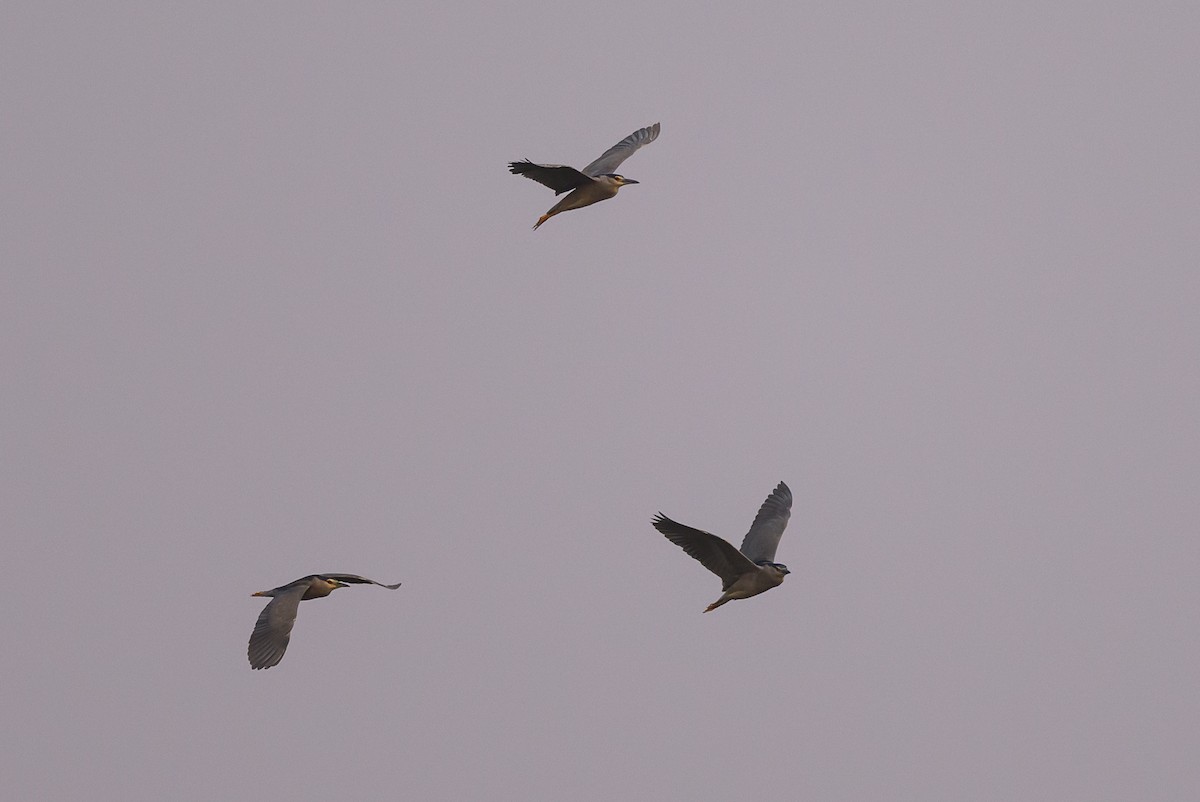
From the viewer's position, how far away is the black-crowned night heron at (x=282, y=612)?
2258 centimetres

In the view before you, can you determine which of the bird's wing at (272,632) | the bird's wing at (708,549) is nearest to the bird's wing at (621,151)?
the bird's wing at (708,549)

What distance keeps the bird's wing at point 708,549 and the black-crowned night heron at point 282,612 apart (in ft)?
14.5

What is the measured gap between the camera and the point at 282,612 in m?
23.3

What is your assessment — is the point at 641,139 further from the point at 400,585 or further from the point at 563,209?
the point at 400,585

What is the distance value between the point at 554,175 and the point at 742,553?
7.57m

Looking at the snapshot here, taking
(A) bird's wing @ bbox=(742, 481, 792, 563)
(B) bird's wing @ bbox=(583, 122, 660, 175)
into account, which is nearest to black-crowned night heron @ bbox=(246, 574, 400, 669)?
(A) bird's wing @ bbox=(742, 481, 792, 563)

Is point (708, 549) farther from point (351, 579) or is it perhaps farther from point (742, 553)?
point (351, 579)

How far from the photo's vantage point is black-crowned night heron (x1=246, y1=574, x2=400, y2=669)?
22.6 metres

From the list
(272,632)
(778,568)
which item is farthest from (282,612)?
(778,568)

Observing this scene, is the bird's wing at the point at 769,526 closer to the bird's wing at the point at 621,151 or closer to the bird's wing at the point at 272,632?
the bird's wing at the point at 621,151

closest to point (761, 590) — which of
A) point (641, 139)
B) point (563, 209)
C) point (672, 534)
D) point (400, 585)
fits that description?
point (672, 534)

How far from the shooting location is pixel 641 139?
32500 mm

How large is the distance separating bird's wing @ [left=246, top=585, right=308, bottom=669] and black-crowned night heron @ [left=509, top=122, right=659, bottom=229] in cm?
832

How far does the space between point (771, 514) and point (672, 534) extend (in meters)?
4.58
